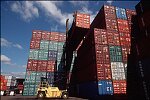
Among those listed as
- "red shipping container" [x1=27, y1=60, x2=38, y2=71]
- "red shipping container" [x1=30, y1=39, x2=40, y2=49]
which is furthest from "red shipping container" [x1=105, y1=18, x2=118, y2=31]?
"red shipping container" [x1=27, y1=60, x2=38, y2=71]

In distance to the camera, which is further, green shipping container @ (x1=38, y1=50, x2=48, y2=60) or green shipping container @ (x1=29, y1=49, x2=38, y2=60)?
green shipping container @ (x1=38, y1=50, x2=48, y2=60)

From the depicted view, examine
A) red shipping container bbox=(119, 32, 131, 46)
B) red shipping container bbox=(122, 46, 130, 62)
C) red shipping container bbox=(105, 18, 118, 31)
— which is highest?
red shipping container bbox=(105, 18, 118, 31)

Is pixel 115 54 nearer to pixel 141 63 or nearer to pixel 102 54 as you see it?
pixel 102 54

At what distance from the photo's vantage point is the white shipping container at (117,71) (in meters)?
23.0

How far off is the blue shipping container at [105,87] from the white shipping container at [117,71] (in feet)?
4.30

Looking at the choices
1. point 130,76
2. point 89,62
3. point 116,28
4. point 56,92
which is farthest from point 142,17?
point 56,92

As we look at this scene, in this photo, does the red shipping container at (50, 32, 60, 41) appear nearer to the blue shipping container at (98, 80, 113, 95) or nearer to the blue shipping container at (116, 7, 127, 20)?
the blue shipping container at (116, 7, 127, 20)

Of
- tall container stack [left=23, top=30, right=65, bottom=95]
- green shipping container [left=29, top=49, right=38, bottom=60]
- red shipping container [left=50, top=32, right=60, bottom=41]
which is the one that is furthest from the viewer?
red shipping container [left=50, top=32, right=60, bottom=41]

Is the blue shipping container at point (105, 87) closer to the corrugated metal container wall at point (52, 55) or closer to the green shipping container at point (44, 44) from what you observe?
the corrugated metal container wall at point (52, 55)

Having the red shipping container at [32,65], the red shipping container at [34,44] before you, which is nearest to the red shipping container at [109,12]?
the red shipping container at [34,44]

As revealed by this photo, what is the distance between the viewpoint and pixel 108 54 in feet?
79.3

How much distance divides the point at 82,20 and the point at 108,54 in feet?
34.0

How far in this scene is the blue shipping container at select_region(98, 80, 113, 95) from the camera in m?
21.4

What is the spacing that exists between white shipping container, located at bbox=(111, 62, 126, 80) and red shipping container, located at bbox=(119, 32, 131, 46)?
402 centimetres
